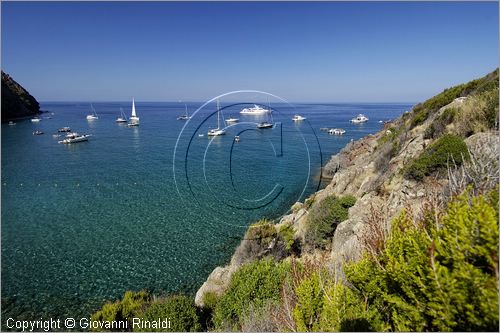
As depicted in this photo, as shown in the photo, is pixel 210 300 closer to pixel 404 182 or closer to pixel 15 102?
pixel 404 182

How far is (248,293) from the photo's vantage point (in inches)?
439

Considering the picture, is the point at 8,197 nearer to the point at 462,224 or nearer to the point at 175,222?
the point at 175,222

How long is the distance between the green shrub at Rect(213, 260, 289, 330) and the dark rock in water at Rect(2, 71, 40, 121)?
420 feet

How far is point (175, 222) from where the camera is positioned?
78.3 ft

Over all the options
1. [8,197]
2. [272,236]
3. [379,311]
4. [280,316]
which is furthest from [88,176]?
[379,311]

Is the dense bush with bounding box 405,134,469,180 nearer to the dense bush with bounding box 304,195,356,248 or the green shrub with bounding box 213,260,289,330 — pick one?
the dense bush with bounding box 304,195,356,248

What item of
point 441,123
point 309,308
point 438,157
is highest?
point 441,123

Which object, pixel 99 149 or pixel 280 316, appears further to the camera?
pixel 99 149

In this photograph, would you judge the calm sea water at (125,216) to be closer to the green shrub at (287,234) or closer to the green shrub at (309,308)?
the green shrub at (287,234)

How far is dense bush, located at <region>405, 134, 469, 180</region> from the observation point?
12.5 metres

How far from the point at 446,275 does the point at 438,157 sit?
1060cm

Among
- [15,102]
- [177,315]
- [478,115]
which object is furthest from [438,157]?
[15,102]

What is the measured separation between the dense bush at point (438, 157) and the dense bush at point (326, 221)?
4.13m

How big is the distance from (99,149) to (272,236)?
173ft
